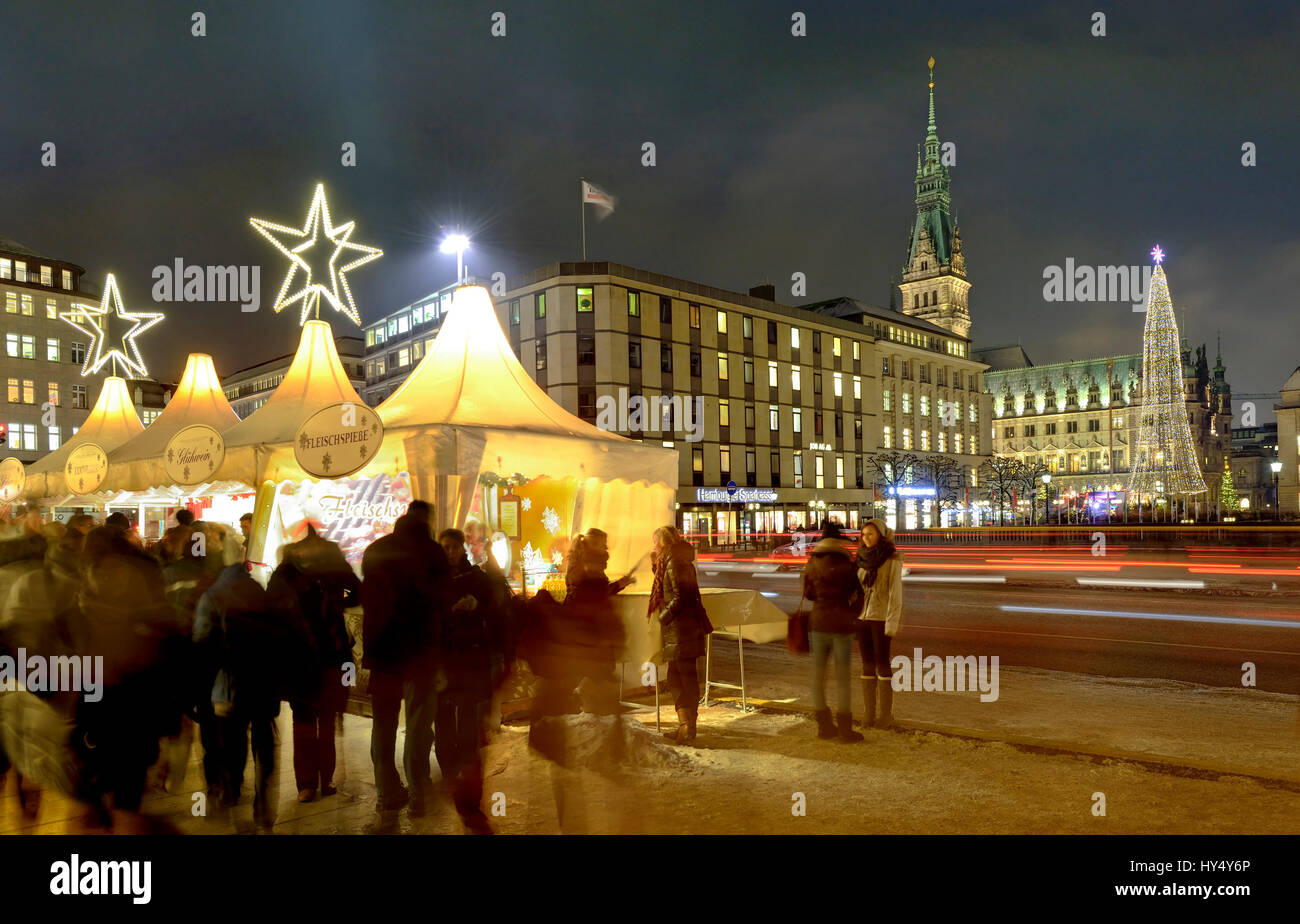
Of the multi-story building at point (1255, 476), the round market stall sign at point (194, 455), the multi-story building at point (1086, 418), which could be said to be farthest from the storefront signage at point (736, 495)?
the multi-story building at point (1255, 476)

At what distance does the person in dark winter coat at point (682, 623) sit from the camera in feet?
25.8

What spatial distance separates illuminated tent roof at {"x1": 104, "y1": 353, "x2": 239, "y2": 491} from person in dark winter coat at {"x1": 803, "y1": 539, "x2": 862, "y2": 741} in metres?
9.26

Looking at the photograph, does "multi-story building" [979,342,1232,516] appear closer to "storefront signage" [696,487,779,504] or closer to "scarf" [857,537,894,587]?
"storefront signage" [696,487,779,504]

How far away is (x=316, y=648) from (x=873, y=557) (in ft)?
16.9

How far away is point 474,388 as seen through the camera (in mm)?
11312

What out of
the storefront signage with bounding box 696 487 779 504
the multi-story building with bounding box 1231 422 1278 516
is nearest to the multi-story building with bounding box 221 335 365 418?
the storefront signage with bounding box 696 487 779 504

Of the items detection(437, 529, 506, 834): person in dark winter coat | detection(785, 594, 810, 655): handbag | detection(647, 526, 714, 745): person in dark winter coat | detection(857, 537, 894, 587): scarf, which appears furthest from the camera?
detection(857, 537, 894, 587): scarf

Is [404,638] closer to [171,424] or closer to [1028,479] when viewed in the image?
[171,424]

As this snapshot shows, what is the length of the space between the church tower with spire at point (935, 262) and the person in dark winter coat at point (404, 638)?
134 m

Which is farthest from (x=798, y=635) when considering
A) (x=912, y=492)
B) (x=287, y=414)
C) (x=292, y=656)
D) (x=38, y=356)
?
(x=38, y=356)

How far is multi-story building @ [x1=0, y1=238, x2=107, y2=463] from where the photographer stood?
65.2 metres

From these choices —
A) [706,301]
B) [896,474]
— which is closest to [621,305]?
[706,301]
